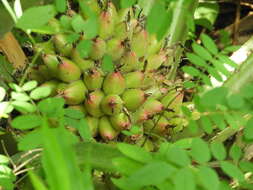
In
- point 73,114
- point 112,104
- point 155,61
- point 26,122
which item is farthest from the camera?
point 155,61

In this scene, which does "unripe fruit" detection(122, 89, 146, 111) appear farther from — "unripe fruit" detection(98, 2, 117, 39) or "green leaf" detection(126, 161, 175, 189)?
"green leaf" detection(126, 161, 175, 189)

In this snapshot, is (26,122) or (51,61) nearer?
(26,122)

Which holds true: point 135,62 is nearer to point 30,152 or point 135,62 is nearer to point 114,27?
point 114,27

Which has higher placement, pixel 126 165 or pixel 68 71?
pixel 68 71

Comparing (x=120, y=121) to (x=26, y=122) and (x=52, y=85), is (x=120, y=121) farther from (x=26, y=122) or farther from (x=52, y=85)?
(x=26, y=122)

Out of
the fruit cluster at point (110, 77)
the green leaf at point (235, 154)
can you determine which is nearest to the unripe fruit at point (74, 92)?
the fruit cluster at point (110, 77)

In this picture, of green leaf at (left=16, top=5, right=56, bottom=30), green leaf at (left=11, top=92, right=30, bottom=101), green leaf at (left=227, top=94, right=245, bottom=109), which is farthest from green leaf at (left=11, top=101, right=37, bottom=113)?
green leaf at (left=227, top=94, right=245, bottom=109)

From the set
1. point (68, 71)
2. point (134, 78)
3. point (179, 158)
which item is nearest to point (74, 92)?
point (68, 71)
